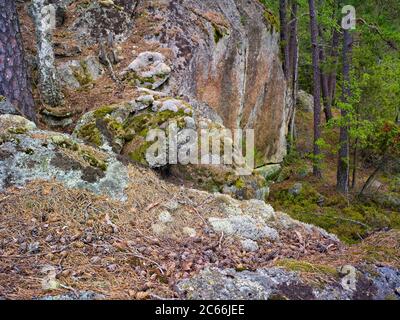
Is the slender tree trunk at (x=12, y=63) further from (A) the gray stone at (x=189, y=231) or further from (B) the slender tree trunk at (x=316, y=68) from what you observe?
(B) the slender tree trunk at (x=316, y=68)

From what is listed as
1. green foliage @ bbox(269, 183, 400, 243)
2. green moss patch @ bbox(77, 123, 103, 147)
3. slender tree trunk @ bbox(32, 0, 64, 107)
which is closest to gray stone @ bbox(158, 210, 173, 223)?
green moss patch @ bbox(77, 123, 103, 147)

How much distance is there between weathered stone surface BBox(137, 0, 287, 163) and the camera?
9.24m

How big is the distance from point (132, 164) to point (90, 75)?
3.68 meters

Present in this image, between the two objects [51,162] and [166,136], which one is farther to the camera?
[166,136]

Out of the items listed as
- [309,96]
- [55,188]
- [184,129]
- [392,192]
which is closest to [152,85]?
[184,129]

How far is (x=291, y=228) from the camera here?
14.8 feet

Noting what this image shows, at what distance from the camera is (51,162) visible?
4254 mm

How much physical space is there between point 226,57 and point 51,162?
7178mm

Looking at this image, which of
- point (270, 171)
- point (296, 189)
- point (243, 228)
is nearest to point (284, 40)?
point (270, 171)

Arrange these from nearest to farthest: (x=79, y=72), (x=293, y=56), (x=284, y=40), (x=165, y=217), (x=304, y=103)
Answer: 1. (x=165, y=217)
2. (x=79, y=72)
3. (x=284, y=40)
4. (x=293, y=56)
5. (x=304, y=103)

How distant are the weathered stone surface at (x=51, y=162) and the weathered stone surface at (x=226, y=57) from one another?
3855 mm

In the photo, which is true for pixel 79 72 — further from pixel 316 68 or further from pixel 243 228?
pixel 316 68

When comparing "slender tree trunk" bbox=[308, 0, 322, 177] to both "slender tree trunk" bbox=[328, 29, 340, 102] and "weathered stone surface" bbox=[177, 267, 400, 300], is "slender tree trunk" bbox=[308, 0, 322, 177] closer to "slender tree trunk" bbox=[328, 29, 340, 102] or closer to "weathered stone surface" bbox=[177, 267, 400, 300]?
"slender tree trunk" bbox=[328, 29, 340, 102]

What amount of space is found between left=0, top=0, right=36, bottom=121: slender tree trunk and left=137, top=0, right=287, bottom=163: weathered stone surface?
292 cm
